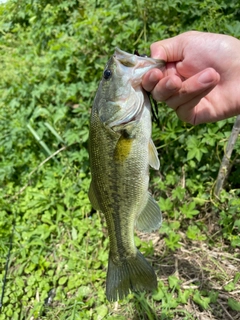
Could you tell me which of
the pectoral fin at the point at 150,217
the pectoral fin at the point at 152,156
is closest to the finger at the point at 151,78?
the pectoral fin at the point at 152,156

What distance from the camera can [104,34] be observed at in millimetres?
3887

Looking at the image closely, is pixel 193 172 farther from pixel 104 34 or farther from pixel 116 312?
pixel 104 34

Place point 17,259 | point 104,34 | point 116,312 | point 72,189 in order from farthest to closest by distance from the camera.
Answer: point 104,34, point 72,189, point 17,259, point 116,312

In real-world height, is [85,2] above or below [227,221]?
above

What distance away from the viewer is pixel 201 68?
6.23 ft

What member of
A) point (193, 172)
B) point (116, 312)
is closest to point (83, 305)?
point (116, 312)

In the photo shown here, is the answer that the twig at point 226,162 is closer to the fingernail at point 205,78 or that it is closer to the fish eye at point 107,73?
the fingernail at point 205,78

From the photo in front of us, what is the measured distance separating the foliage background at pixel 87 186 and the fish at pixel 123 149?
1022 millimetres

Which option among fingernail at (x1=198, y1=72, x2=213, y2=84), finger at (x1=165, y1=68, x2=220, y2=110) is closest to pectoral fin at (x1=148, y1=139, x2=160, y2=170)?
finger at (x1=165, y1=68, x2=220, y2=110)

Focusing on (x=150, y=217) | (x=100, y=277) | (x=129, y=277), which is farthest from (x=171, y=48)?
(x=100, y=277)

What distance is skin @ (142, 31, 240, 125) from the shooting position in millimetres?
1791

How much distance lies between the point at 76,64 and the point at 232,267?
120 inches

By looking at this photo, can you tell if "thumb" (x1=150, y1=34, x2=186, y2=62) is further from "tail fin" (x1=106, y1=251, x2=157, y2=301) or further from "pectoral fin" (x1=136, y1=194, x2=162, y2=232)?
"tail fin" (x1=106, y1=251, x2=157, y2=301)

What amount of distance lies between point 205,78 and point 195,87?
0.25ft
